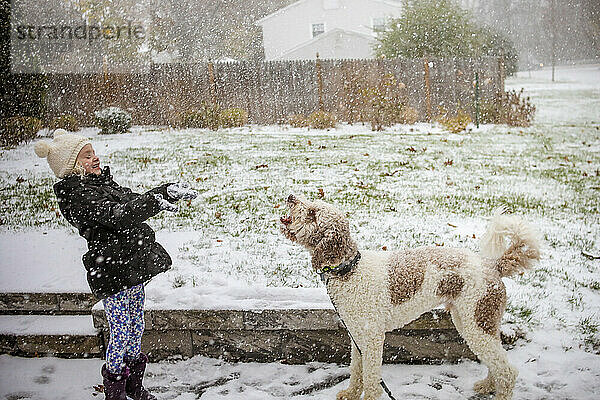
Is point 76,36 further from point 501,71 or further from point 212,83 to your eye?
point 501,71

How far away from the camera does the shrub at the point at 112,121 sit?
1070cm

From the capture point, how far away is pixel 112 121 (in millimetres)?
10711

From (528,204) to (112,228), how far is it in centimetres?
461

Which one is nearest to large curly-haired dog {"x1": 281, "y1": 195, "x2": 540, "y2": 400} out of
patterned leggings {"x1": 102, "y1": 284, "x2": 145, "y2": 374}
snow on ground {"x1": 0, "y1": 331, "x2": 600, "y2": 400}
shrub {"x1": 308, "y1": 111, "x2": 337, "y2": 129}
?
snow on ground {"x1": 0, "y1": 331, "x2": 600, "y2": 400}

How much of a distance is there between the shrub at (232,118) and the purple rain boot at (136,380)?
9.51 meters

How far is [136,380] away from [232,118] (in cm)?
969

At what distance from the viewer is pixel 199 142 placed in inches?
372

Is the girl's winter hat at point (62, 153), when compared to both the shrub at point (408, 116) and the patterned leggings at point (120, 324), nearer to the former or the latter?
the patterned leggings at point (120, 324)

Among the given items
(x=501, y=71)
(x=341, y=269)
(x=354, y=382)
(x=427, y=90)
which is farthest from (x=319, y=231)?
(x=501, y=71)

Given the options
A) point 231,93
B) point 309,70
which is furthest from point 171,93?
point 309,70

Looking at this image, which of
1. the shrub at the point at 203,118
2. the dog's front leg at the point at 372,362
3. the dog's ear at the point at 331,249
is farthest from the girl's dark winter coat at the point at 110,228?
the shrub at the point at 203,118

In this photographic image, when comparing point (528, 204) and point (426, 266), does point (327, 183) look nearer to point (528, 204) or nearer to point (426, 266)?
point (528, 204)

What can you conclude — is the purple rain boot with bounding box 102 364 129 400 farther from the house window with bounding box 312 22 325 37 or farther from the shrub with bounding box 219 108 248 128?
the house window with bounding box 312 22 325 37

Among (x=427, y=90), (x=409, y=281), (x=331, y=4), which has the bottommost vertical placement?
(x=409, y=281)
